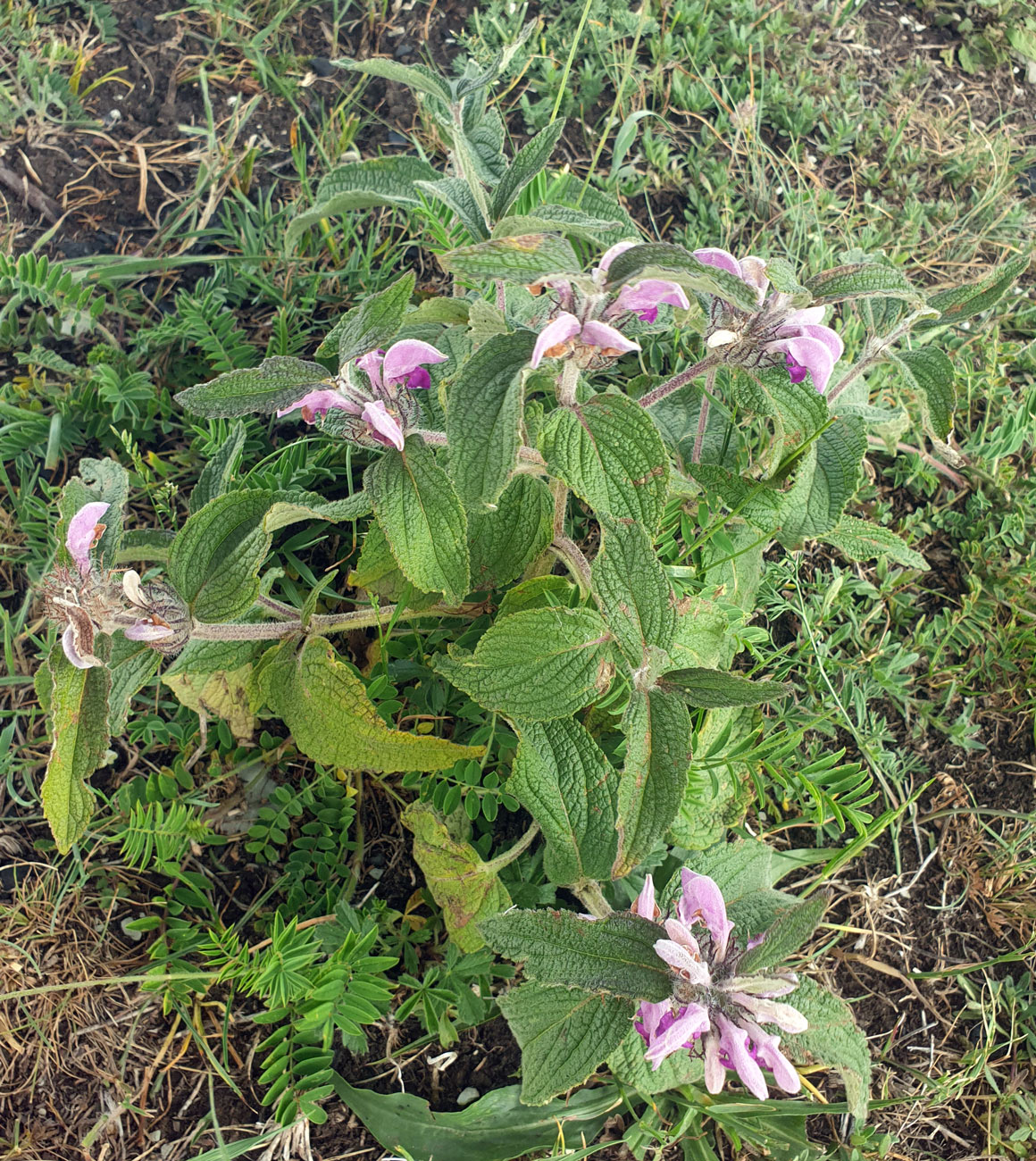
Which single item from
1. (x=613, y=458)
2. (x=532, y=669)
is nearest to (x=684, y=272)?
(x=613, y=458)

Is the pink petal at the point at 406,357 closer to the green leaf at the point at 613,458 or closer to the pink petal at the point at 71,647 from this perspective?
the green leaf at the point at 613,458

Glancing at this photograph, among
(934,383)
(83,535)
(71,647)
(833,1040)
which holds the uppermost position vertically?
(934,383)

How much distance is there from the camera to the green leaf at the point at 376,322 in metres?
1.35

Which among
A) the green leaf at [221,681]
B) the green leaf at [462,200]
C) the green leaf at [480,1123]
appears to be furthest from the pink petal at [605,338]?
the green leaf at [480,1123]

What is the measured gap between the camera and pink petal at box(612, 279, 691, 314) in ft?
4.01

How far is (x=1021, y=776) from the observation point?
88.4 inches

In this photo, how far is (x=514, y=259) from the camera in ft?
3.64

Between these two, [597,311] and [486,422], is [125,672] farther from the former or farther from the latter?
[597,311]

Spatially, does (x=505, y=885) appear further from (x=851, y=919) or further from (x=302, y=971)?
(x=851, y=919)

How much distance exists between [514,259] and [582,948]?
96cm

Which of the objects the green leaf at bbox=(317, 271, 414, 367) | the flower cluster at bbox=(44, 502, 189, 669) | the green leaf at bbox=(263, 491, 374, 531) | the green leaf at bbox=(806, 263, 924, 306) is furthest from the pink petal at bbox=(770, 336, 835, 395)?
the flower cluster at bbox=(44, 502, 189, 669)

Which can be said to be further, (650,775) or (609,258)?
(650,775)

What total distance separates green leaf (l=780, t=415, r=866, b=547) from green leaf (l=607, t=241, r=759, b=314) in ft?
2.08

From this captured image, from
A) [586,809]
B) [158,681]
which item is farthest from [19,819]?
[586,809]
